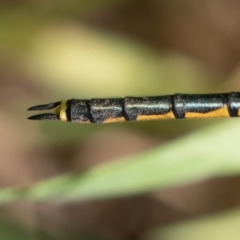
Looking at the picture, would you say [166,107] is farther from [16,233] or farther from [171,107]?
[16,233]

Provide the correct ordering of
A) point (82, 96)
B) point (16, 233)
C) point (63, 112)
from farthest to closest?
1. point (82, 96)
2. point (16, 233)
3. point (63, 112)

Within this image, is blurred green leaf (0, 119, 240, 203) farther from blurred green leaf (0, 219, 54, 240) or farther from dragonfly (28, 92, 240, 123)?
blurred green leaf (0, 219, 54, 240)

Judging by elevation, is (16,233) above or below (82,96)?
below

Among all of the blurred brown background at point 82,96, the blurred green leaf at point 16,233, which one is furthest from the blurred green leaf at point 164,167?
the blurred brown background at point 82,96

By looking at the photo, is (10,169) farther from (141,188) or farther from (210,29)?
(210,29)

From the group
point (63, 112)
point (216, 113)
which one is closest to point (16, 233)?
point (63, 112)

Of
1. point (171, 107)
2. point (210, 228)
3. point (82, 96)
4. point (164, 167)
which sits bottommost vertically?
point (210, 228)

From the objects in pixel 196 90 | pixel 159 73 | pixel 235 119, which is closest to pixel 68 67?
pixel 159 73

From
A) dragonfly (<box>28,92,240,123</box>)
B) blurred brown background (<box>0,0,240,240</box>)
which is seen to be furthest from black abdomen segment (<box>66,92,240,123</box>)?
blurred brown background (<box>0,0,240,240</box>)
